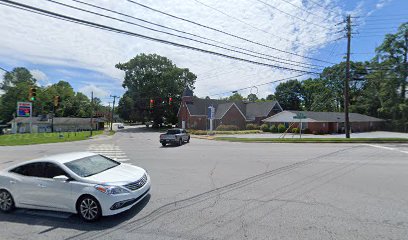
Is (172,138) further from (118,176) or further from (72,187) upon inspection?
(72,187)

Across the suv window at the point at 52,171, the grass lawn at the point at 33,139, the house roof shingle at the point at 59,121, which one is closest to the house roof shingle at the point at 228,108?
the grass lawn at the point at 33,139

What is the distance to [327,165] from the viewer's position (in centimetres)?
1201

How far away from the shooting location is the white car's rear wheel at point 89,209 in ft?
18.4

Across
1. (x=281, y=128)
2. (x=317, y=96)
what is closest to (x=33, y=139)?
(x=281, y=128)

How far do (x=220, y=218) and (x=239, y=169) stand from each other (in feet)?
19.2

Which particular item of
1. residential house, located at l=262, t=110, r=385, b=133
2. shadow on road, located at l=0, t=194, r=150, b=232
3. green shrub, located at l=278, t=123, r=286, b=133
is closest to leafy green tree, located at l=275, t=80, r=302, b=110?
residential house, located at l=262, t=110, r=385, b=133

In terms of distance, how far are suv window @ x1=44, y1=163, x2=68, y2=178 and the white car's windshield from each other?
19cm

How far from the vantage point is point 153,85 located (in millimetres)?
66750

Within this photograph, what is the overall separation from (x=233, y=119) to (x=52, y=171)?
167 feet

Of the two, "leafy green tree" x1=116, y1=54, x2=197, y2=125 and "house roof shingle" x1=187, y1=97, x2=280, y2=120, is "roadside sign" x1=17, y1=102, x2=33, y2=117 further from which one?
"house roof shingle" x1=187, y1=97, x2=280, y2=120

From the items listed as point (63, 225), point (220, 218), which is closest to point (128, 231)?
point (63, 225)

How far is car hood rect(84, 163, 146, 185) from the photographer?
5875 mm

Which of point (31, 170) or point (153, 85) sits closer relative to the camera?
point (31, 170)

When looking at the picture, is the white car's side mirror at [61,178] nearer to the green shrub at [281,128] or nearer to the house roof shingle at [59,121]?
the green shrub at [281,128]
